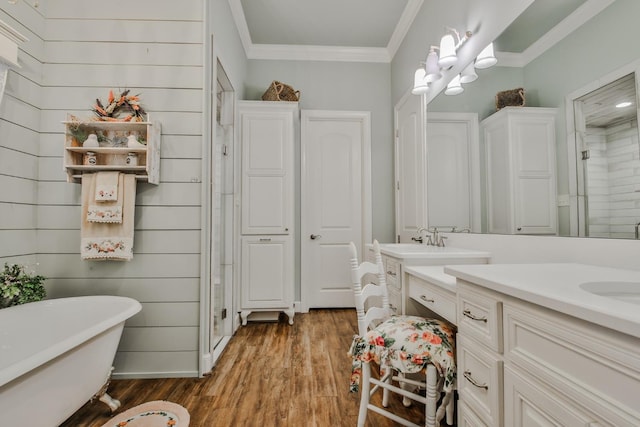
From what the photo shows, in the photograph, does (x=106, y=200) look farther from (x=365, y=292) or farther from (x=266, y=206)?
(x=365, y=292)

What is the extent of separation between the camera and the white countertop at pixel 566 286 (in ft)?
1.87

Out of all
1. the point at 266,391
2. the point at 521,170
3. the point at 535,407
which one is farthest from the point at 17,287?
the point at 521,170

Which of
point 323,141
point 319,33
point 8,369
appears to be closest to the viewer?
point 8,369

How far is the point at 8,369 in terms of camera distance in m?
0.98

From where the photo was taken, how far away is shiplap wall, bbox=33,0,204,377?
1989mm

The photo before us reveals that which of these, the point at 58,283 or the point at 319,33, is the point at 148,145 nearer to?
the point at 58,283

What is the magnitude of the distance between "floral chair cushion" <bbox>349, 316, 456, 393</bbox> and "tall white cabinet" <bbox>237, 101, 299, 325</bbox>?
5.59ft

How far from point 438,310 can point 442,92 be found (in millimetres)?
1738

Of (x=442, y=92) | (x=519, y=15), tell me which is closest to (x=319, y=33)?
(x=442, y=92)

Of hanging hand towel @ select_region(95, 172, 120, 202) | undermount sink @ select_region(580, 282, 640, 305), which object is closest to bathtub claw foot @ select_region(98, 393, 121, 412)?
hanging hand towel @ select_region(95, 172, 120, 202)

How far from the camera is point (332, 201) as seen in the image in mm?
3521

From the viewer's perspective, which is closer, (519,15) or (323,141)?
(519,15)

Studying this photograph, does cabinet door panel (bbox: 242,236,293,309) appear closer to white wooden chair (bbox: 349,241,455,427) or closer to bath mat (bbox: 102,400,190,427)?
bath mat (bbox: 102,400,190,427)

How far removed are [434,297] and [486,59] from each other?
1.43m
